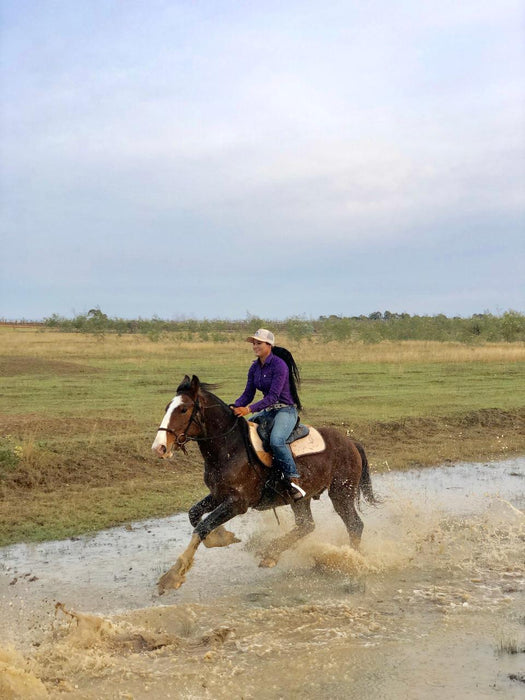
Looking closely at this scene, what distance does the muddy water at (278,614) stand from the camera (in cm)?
561

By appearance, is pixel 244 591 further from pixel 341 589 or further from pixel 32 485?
pixel 32 485

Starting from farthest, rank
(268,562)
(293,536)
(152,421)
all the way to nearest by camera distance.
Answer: (152,421) → (293,536) → (268,562)

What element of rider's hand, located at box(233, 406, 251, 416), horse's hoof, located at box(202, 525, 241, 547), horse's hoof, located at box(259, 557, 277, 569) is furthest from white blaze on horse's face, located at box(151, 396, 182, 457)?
horse's hoof, located at box(259, 557, 277, 569)

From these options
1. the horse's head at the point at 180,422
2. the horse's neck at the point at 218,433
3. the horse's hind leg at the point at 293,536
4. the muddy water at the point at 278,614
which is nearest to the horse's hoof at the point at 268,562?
the horse's hind leg at the point at 293,536

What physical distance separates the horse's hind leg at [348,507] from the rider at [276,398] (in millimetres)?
807

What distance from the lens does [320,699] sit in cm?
532

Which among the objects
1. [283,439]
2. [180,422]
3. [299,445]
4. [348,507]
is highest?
[180,422]

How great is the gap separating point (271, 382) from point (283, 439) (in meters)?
0.62

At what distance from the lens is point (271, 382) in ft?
26.0

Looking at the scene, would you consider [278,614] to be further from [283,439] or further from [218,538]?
[283,439]

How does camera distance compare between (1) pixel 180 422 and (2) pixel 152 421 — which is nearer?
(1) pixel 180 422

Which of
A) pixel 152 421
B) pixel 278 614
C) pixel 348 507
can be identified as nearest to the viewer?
pixel 278 614

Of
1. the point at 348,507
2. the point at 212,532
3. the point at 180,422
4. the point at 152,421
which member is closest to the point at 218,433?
the point at 180,422

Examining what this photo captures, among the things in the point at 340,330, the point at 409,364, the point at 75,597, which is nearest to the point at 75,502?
the point at 75,597
